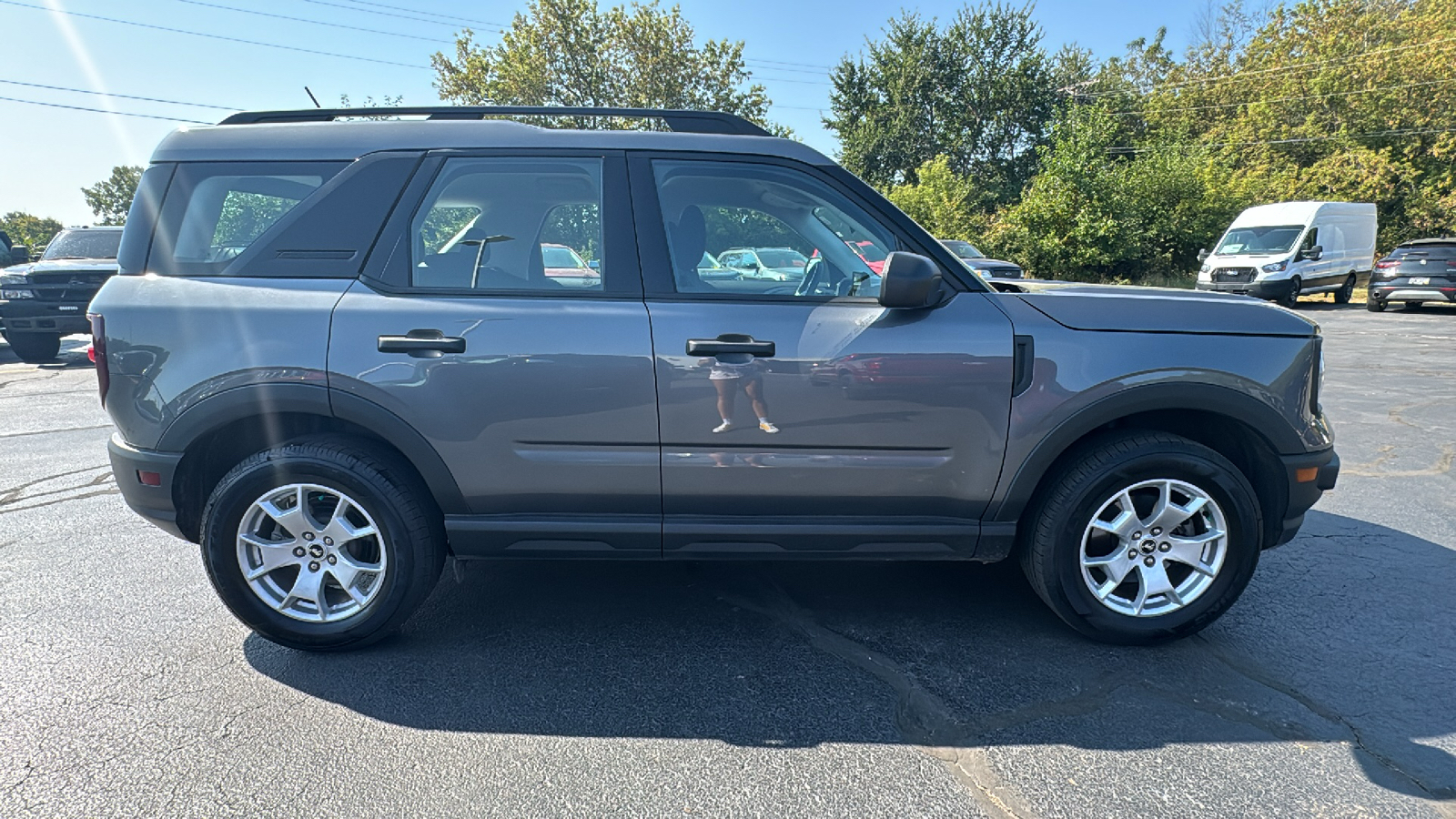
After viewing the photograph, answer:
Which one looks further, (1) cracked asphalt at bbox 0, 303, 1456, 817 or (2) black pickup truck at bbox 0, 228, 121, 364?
(2) black pickup truck at bbox 0, 228, 121, 364

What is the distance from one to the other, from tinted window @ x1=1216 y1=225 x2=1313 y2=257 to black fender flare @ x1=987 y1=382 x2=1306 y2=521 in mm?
19191

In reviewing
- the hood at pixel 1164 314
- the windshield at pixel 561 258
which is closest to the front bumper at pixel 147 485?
the windshield at pixel 561 258

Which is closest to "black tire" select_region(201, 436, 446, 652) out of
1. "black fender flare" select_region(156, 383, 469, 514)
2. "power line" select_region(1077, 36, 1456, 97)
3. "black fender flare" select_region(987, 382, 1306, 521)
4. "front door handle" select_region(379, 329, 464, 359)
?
"black fender flare" select_region(156, 383, 469, 514)

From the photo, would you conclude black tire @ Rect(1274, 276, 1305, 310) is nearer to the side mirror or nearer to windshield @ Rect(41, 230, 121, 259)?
the side mirror

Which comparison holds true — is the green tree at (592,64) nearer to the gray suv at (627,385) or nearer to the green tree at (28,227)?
the gray suv at (627,385)

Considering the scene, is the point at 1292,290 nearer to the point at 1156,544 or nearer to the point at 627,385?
the point at 1156,544

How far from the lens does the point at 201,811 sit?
213cm

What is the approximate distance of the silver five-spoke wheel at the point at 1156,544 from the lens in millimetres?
2953

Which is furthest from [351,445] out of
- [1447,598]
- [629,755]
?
[1447,598]

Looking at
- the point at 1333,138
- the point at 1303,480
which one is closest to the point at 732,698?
the point at 1303,480

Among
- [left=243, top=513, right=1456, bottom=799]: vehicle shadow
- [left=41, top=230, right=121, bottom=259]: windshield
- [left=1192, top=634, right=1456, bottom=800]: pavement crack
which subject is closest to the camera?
[left=1192, top=634, right=1456, bottom=800]: pavement crack

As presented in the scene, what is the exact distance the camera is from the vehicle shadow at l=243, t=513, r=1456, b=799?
2.51 m

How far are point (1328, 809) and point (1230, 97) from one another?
4200cm

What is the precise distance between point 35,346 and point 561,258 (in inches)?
497
